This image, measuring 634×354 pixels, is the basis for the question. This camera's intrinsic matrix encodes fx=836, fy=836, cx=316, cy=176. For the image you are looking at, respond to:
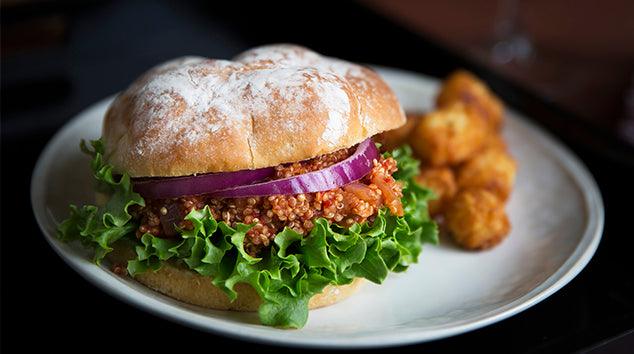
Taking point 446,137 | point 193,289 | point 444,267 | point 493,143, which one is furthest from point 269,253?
point 493,143

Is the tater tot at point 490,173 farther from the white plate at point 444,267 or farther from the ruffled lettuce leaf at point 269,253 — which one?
the ruffled lettuce leaf at point 269,253

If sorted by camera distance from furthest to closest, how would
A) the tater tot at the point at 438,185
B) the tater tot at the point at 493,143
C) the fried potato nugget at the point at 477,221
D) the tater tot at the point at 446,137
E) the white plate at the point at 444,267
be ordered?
the tater tot at the point at 493,143
the tater tot at the point at 446,137
the tater tot at the point at 438,185
the fried potato nugget at the point at 477,221
the white plate at the point at 444,267

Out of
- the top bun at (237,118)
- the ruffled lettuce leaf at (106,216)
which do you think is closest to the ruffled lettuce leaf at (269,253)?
the ruffled lettuce leaf at (106,216)

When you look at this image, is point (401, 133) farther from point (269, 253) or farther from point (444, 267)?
point (269, 253)

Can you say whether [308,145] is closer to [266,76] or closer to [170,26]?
[266,76]

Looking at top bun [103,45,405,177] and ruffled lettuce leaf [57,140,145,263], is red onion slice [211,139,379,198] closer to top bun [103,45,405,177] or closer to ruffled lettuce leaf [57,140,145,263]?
top bun [103,45,405,177]

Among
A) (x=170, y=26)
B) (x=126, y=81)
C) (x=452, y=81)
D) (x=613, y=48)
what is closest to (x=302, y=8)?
(x=170, y=26)

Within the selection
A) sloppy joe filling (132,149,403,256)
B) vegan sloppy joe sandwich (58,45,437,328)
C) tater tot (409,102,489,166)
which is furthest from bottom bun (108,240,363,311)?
tater tot (409,102,489,166)
